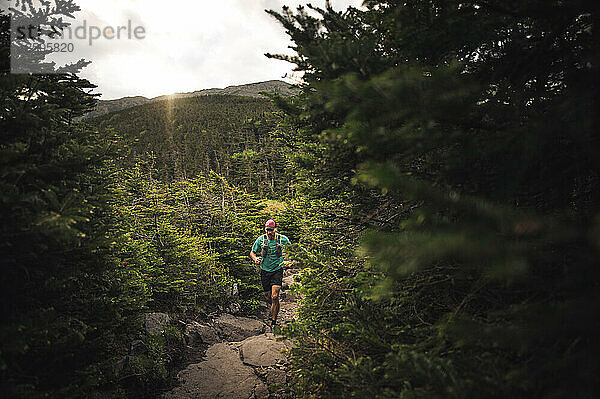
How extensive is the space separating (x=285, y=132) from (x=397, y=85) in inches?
181

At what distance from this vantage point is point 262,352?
6.82 meters

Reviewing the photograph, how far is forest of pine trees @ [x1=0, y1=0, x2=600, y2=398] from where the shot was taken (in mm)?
1280

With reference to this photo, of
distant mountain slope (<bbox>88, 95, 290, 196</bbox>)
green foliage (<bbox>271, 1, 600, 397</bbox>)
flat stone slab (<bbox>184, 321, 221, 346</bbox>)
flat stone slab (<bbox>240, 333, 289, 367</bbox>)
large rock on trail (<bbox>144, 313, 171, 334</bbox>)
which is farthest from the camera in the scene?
distant mountain slope (<bbox>88, 95, 290, 196</bbox>)

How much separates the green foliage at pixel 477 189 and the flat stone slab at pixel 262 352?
126 inches

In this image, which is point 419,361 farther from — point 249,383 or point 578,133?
point 249,383

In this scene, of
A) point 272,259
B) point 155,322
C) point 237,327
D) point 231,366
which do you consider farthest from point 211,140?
point 231,366

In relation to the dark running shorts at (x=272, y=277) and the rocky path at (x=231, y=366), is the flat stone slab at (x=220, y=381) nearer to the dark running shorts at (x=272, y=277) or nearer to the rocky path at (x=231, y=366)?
the rocky path at (x=231, y=366)

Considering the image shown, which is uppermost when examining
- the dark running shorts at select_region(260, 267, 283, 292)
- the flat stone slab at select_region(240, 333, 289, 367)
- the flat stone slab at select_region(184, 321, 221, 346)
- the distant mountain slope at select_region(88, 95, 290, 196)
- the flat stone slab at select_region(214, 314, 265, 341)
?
the distant mountain slope at select_region(88, 95, 290, 196)

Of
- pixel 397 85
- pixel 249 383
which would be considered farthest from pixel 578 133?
pixel 249 383

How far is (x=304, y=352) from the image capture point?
11.5ft

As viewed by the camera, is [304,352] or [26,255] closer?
[26,255]

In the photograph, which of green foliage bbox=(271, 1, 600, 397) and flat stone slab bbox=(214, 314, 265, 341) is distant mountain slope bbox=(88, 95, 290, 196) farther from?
green foliage bbox=(271, 1, 600, 397)

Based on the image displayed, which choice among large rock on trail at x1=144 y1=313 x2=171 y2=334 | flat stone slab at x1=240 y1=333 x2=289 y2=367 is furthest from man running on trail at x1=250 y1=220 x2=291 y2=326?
large rock on trail at x1=144 y1=313 x2=171 y2=334

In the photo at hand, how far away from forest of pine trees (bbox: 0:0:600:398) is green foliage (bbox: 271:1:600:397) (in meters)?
0.01
